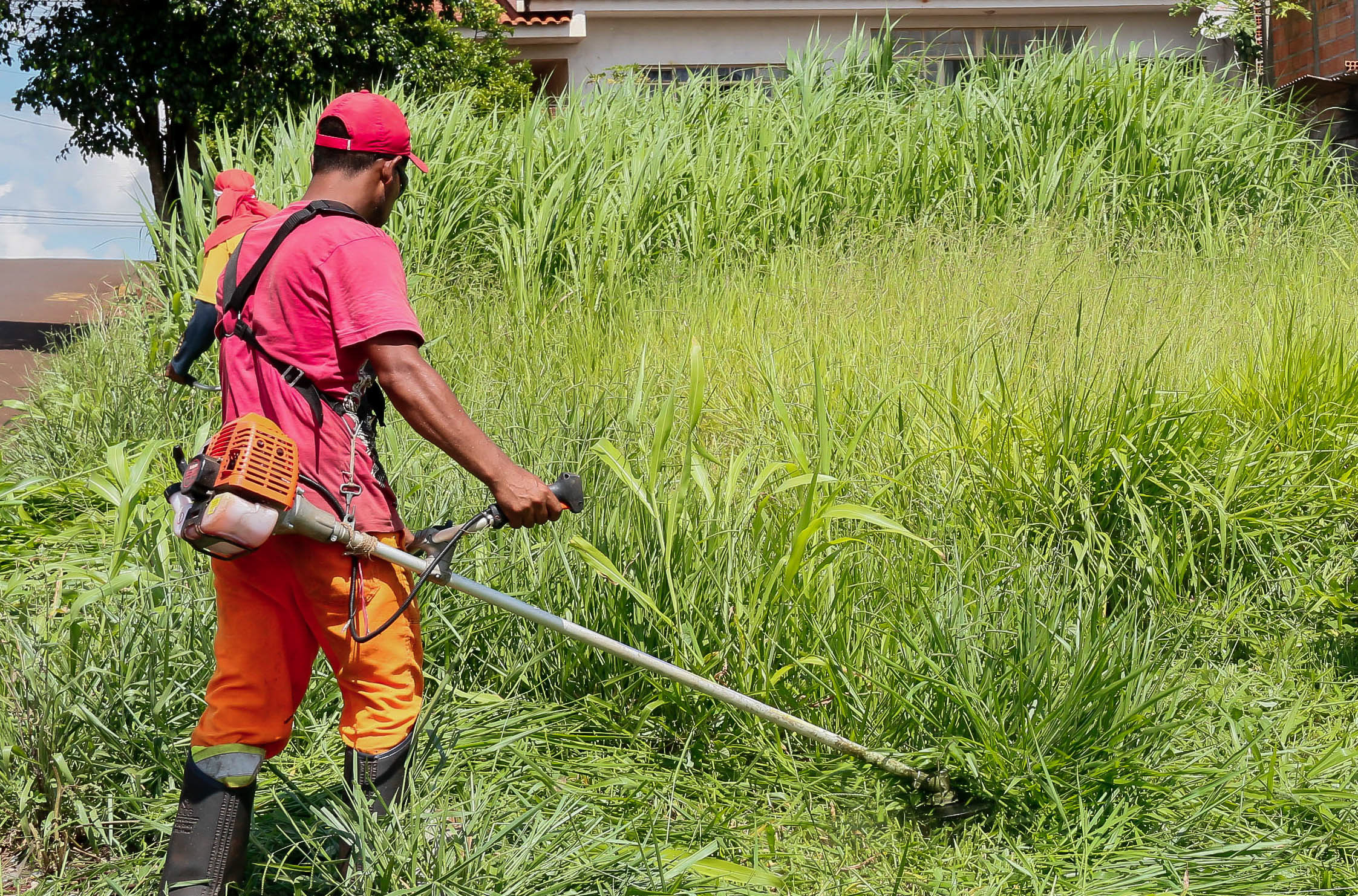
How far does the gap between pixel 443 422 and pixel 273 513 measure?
351mm

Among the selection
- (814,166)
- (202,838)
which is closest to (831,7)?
(814,166)

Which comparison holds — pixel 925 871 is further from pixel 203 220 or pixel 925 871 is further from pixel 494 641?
pixel 203 220

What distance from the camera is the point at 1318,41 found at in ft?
Answer: 44.6

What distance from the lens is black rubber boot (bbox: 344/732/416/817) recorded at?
2402 mm

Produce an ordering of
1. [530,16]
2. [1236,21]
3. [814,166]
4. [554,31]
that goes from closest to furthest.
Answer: [814,166], [1236,21], [554,31], [530,16]

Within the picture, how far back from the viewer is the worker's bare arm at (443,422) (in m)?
2.29

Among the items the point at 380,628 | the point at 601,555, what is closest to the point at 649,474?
the point at 601,555

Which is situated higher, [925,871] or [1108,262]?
[1108,262]

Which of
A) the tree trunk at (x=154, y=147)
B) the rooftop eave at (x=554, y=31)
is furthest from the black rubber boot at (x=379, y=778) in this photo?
the rooftop eave at (x=554, y=31)

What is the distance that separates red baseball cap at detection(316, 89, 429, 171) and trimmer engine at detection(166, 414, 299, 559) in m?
0.63

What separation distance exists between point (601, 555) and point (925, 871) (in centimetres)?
108

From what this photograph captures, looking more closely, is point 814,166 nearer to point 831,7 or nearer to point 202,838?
point 202,838

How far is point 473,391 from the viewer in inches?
177

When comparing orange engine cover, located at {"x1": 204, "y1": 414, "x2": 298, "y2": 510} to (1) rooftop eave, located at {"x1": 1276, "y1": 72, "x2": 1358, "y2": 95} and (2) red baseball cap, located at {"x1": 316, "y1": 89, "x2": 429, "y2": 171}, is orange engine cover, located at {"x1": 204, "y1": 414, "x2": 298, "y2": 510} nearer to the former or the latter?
(2) red baseball cap, located at {"x1": 316, "y1": 89, "x2": 429, "y2": 171}
